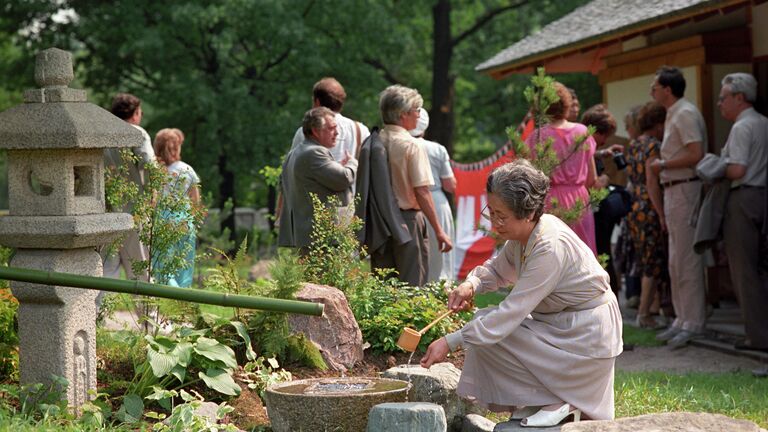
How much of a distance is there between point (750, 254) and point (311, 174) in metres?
3.46

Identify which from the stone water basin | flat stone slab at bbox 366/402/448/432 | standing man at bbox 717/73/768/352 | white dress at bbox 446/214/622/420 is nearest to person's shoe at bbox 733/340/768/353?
standing man at bbox 717/73/768/352

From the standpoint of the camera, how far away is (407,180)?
811 cm

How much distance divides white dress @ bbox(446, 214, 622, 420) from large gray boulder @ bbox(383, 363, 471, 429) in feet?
1.24

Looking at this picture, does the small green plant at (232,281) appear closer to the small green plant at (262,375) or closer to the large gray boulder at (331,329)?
the large gray boulder at (331,329)

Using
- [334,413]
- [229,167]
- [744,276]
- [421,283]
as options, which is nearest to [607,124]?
[744,276]

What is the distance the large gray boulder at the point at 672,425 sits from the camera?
15.2ft

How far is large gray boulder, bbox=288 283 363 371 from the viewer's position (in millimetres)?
6492

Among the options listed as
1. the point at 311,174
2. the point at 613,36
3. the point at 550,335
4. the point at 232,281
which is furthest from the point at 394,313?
the point at 613,36

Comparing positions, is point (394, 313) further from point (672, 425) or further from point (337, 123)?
point (672, 425)

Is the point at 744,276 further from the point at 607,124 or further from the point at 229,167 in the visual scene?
the point at 229,167

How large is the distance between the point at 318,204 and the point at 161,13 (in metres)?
16.6

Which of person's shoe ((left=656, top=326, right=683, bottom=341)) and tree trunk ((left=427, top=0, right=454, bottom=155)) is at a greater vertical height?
tree trunk ((left=427, top=0, right=454, bottom=155))

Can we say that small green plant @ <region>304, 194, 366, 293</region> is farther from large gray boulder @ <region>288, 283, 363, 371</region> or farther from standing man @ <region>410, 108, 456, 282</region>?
standing man @ <region>410, 108, 456, 282</region>

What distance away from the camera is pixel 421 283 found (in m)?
8.11
